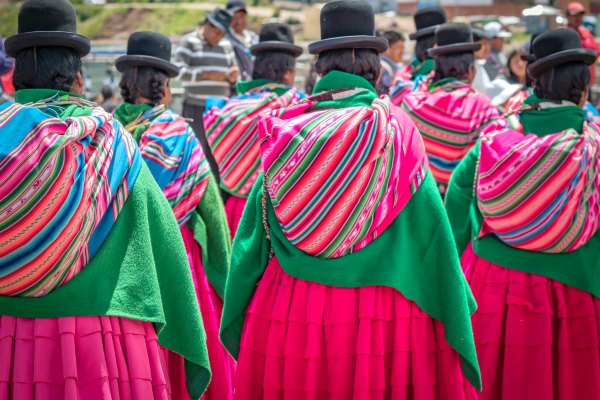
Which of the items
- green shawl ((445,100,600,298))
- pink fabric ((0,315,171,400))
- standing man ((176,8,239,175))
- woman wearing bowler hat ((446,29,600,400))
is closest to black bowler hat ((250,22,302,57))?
standing man ((176,8,239,175))

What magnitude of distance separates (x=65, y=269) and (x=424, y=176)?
1422 millimetres

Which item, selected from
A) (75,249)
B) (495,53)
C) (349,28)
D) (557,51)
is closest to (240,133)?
(557,51)

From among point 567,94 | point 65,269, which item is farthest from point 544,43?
point 65,269

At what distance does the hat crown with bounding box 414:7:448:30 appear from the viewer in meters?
8.80

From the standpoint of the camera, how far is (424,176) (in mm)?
3688

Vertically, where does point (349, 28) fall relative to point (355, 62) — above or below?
above

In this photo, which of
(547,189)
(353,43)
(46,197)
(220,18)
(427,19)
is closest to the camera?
(46,197)

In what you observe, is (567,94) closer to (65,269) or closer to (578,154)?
(578,154)

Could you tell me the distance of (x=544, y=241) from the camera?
445 cm

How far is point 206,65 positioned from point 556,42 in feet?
15.9

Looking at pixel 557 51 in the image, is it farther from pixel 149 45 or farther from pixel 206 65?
pixel 206 65

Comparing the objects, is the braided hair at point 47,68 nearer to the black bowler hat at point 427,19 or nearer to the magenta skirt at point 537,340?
the magenta skirt at point 537,340

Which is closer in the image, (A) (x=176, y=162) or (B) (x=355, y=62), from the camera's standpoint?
(B) (x=355, y=62)

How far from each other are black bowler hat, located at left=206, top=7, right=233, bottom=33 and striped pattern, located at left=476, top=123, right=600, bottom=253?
4942mm
